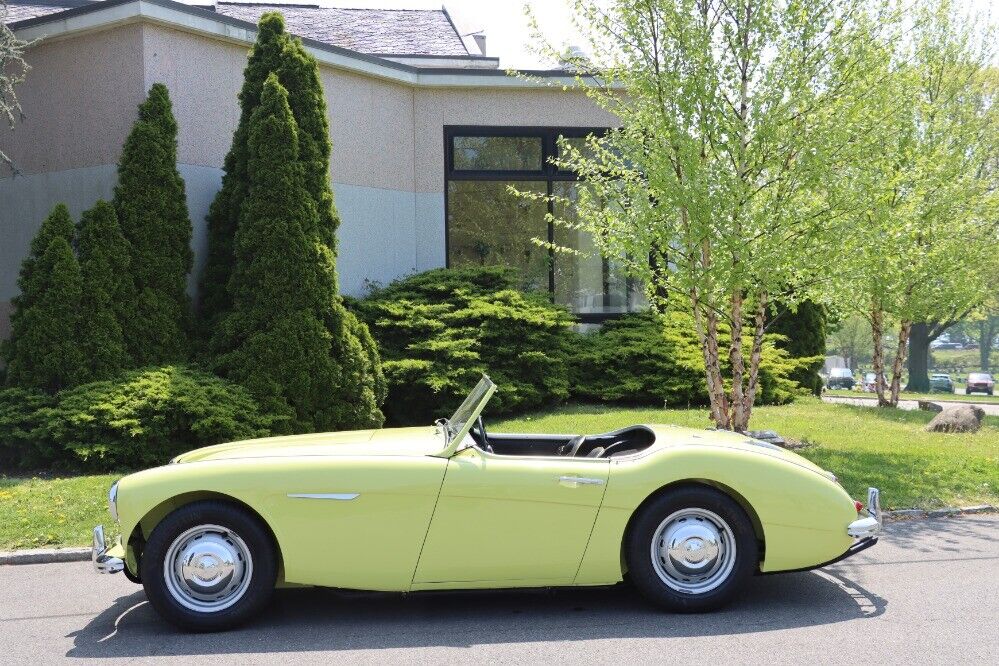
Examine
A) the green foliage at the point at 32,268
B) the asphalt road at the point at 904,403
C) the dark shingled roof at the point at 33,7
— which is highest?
the dark shingled roof at the point at 33,7

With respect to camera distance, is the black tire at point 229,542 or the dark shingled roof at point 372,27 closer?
the black tire at point 229,542

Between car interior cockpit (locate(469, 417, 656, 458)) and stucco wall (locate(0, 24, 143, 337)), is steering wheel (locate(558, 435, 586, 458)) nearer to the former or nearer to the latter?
car interior cockpit (locate(469, 417, 656, 458))

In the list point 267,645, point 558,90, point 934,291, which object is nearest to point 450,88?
point 558,90

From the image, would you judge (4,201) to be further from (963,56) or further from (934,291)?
(963,56)

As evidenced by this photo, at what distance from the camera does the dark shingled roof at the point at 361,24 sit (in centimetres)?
1633

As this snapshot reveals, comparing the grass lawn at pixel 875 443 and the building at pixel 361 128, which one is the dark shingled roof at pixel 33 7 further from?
the grass lawn at pixel 875 443

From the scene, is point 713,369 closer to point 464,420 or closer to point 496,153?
point 464,420

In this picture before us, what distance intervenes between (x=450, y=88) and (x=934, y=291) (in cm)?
883

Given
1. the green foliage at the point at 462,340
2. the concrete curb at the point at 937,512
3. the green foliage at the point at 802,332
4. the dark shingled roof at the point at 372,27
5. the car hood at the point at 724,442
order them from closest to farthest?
the car hood at the point at 724,442, the concrete curb at the point at 937,512, the green foliage at the point at 462,340, the green foliage at the point at 802,332, the dark shingled roof at the point at 372,27

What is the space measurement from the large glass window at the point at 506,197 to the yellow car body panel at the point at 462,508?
32.0 feet

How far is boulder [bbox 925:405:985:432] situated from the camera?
12961 millimetres

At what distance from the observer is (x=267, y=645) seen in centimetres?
472

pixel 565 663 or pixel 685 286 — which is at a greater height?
pixel 685 286

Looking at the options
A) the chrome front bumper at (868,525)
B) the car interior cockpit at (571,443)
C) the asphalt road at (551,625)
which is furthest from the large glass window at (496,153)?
the chrome front bumper at (868,525)
